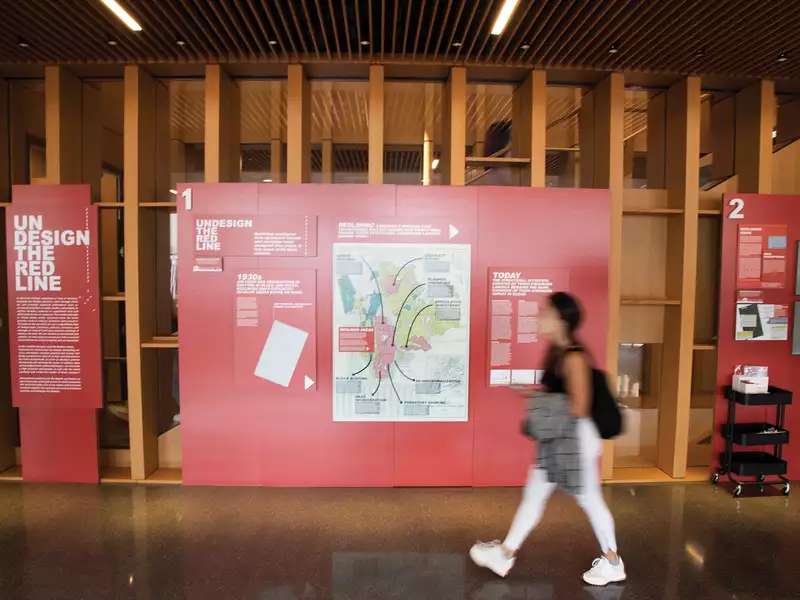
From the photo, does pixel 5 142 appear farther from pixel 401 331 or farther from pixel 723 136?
pixel 723 136

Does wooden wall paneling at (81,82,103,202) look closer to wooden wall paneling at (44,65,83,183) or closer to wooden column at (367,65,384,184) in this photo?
wooden wall paneling at (44,65,83,183)

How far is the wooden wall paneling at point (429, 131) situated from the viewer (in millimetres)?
5471

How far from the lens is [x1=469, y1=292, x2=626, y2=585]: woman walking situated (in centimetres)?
279

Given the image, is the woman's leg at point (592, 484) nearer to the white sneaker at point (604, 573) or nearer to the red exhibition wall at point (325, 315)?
the white sneaker at point (604, 573)

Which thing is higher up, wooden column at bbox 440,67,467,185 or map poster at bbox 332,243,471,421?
wooden column at bbox 440,67,467,185

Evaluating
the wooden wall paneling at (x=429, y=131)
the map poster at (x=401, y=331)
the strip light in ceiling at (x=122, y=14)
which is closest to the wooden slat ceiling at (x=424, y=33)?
the strip light in ceiling at (x=122, y=14)

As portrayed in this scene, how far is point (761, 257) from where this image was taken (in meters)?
4.62

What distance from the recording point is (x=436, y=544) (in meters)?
3.60

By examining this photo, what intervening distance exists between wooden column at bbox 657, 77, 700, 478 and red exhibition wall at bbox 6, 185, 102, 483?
5.47 m

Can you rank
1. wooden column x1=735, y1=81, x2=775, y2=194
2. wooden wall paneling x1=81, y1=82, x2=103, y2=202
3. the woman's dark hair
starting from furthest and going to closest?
wooden wall paneling x1=81, y1=82, x2=103, y2=202, wooden column x1=735, y1=81, x2=775, y2=194, the woman's dark hair

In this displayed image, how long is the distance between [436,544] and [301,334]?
6.69ft

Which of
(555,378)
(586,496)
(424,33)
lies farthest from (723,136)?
(586,496)

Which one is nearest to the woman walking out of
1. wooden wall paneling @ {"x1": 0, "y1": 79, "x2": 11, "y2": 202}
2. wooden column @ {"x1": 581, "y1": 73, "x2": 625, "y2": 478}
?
wooden column @ {"x1": 581, "y1": 73, "x2": 625, "y2": 478}

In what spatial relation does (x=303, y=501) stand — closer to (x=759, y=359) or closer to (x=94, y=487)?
(x=94, y=487)
